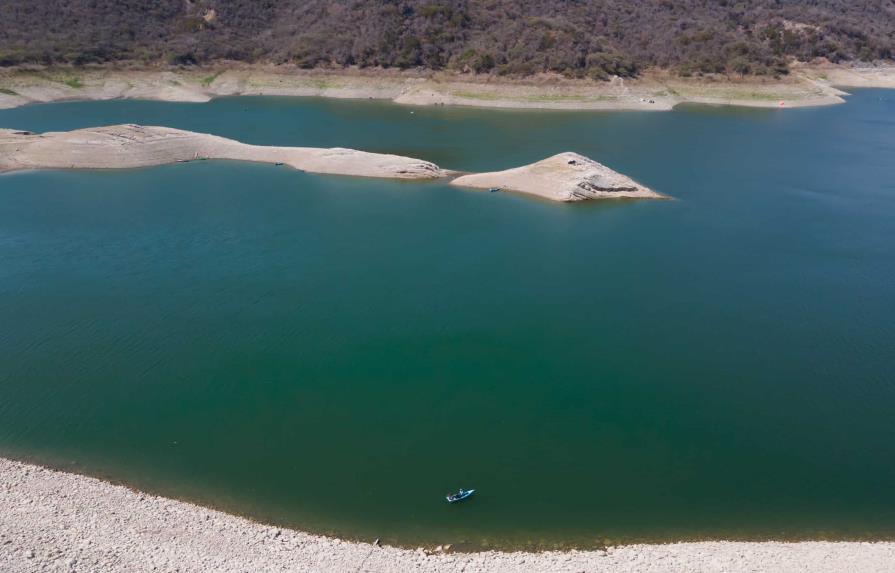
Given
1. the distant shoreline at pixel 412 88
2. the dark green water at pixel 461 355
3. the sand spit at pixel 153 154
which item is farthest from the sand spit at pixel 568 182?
the distant shoreline at pixel 412 88

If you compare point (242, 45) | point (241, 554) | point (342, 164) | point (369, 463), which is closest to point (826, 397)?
point (369, 463)

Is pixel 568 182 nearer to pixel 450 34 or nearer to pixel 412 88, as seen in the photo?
pixel 412 88

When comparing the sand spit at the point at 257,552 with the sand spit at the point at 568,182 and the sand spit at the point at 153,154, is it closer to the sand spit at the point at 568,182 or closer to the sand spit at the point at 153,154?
the sand spit at the point at 568,182

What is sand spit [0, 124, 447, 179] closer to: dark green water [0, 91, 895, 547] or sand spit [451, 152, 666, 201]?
dark green water [0, 91, 895, 547]

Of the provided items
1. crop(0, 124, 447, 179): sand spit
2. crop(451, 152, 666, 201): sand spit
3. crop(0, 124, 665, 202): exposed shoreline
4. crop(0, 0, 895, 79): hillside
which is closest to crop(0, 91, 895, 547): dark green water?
crop(451, 152, 666, 201): sand spit

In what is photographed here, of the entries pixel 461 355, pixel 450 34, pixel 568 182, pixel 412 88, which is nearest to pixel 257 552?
pixel 461 355

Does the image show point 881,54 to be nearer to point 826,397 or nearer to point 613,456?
point 826,397
